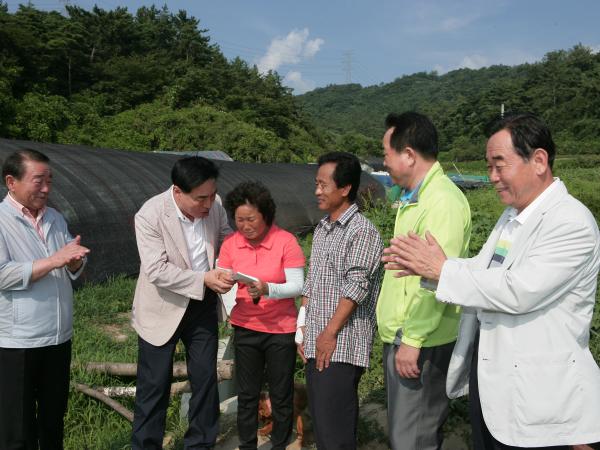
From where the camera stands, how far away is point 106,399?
347 centimetres

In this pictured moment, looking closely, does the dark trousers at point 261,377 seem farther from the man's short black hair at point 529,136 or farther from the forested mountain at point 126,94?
the forested mountain at point 126,94

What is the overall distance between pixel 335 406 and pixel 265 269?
2.53ft

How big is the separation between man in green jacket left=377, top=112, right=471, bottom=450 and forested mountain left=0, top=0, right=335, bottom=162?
1920 centimetres

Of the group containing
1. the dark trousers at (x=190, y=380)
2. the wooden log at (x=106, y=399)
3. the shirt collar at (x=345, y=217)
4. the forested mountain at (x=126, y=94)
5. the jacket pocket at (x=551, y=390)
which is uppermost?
the forested mountain at (x=126, y=94)

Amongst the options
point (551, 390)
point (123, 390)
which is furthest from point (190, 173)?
point (551, 390)

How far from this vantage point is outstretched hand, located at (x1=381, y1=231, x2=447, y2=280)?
176 cm

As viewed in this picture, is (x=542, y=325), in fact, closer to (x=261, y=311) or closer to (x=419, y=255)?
(x=419, y=255)

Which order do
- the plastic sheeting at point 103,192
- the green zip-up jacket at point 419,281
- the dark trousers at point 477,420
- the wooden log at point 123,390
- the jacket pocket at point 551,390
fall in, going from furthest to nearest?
1. the plastic sheeting at point 103,192
2. the wooden log at point 123,390
3. the green zip-up jacket at point 419,281
4. the dark trousers at point 477,420
5. the jacket pocket at point 551,390

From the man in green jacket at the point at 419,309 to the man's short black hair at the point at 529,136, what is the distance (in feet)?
1.32

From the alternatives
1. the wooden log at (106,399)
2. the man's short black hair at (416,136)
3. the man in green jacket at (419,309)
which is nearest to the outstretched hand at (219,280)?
the man in green jacket at (419,309)

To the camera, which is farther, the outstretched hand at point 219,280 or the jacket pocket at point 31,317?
the outstretched hand at point 219,280

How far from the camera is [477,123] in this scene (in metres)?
53.4

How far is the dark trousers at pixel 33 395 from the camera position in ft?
8.01

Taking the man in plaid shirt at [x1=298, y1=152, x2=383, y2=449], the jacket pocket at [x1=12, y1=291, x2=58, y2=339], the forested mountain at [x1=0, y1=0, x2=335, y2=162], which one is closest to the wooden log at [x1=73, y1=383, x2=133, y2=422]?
the jacket pocket at [x1=12, y1=291, x2=58, y2=339]
